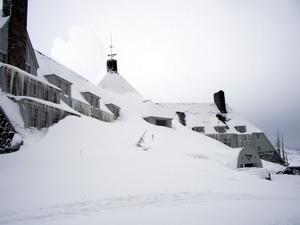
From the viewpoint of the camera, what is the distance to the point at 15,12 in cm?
1961

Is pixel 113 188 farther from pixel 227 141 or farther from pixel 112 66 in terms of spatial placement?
pixel 227 141

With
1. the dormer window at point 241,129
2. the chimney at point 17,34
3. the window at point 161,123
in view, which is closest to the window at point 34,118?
the chimney at point 17,34

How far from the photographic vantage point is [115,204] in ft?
32.1

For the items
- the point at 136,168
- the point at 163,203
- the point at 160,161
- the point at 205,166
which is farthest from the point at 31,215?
the point at 205,166

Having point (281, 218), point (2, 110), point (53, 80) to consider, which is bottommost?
point (281, 218)

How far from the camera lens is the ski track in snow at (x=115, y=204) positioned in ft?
26.4

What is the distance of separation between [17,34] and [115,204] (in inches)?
630

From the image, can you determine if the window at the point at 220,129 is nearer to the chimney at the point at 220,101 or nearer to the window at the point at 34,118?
the chimney at the point at 220,101

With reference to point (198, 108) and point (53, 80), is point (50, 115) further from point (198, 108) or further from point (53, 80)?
point (198, 108)

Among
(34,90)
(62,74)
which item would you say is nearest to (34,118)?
(34,90)

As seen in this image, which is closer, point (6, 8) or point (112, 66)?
point (6, 8)

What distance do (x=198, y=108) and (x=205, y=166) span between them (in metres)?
37.8

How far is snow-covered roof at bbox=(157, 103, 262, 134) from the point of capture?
51.8 m

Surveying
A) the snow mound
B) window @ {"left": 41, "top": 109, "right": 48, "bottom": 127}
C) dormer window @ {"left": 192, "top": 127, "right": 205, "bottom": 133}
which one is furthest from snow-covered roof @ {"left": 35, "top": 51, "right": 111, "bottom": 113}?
dormer window @ {"left": 192, "top": 127, "right": 205, "bottom": 133}
